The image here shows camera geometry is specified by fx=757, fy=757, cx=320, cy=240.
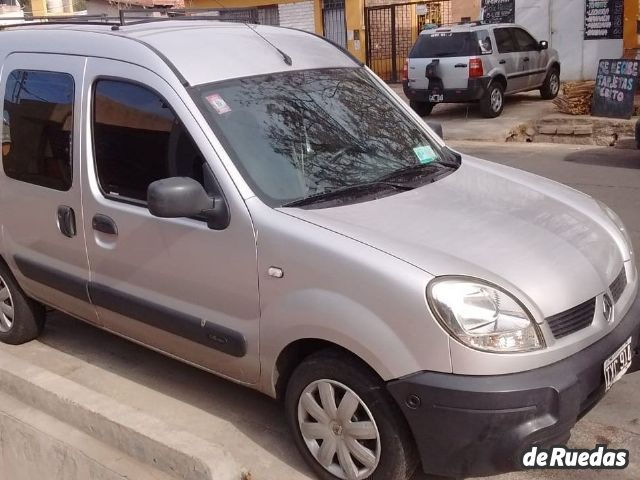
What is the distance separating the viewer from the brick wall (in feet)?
78.0

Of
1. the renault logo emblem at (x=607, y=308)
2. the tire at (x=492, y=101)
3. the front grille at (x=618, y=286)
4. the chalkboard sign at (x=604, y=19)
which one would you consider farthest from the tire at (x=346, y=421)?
the chalkboard sign at (x=604, y=19)

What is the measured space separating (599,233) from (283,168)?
4.77 feet

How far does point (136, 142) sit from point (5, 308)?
1922 mm

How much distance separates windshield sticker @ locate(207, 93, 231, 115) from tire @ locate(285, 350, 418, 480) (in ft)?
4.03

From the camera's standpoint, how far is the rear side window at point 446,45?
1434cm

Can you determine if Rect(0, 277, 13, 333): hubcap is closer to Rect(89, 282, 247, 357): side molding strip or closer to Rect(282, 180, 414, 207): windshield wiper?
Rect(89, 282, 247, 357): side molding strip

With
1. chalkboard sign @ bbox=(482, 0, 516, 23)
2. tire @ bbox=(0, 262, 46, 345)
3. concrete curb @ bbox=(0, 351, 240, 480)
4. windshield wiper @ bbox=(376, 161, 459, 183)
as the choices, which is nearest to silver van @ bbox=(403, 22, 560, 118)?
chalkboard sign @ bbox=(482, 0, 516, 23)

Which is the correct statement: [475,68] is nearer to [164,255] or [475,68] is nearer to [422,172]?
[422,172]

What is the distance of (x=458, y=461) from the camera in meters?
2.81

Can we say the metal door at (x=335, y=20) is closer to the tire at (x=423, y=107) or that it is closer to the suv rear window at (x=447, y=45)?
the tire at (x=423, y=107)

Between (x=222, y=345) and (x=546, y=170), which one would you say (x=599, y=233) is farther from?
(x=546, y=170)

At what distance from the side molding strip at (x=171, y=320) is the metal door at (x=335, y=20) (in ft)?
66.1

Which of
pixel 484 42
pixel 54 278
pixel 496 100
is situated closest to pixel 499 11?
pixel 484 42

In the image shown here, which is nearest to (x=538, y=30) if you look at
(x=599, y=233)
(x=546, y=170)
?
(x=546, y=170)
